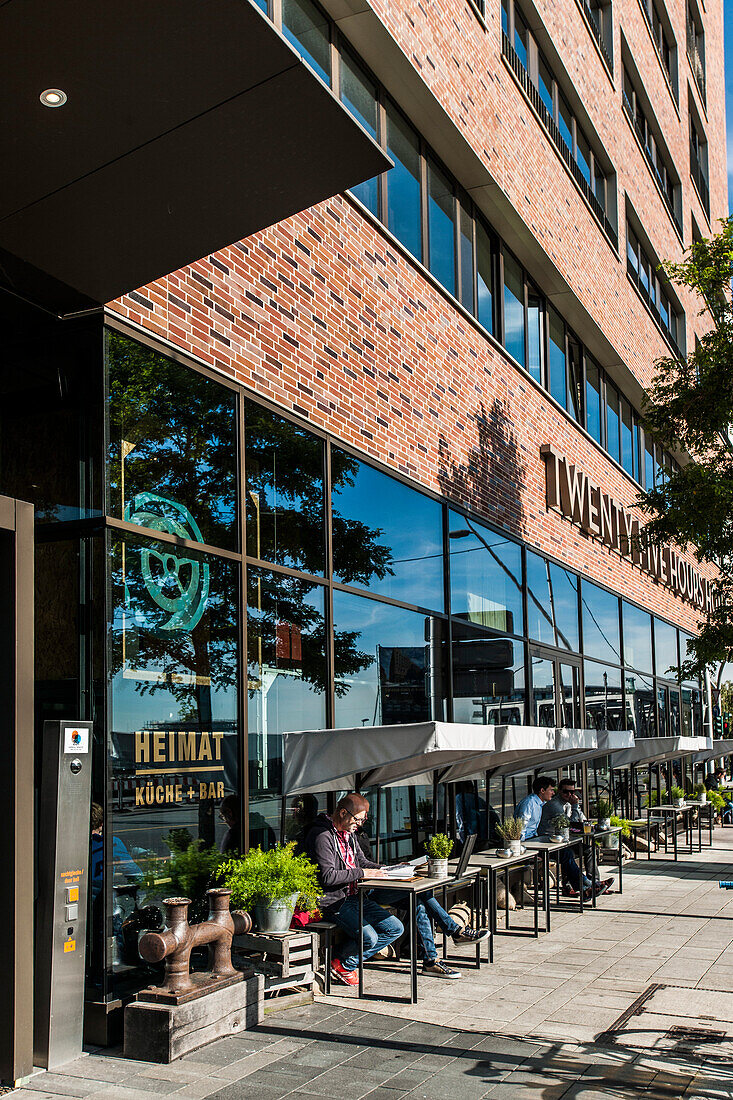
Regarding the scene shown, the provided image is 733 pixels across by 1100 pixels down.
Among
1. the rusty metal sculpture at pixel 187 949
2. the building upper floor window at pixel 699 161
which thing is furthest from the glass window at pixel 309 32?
the building upper floor window at pixel 699 161

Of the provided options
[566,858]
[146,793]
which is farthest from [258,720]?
[566,858]

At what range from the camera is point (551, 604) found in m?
18.2

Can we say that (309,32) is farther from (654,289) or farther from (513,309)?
(654,289)

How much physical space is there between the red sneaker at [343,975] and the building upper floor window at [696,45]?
34155 mm

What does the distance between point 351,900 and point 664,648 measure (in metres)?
20.1

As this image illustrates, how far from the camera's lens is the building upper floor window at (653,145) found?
2547 centimetres

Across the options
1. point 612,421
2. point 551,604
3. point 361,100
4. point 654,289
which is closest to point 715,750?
point 612,421

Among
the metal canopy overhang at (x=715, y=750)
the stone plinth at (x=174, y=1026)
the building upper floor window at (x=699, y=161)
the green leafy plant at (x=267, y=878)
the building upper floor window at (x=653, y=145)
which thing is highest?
the building upper floor window at (x=699, y=161)

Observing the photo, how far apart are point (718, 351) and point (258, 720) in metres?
12.1

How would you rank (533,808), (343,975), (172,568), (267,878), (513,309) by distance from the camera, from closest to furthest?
1. (267,878)
2. (172,568)
3. (343,975)
4. (533,808)
5. (513,309)

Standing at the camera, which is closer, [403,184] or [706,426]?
[403,184]

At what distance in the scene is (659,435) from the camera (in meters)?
19.5

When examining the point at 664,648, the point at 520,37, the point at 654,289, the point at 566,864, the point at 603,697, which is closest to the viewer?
the point at 566,864

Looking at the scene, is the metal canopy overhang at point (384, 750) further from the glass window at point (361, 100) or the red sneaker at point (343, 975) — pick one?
the glass window at point (361, 100)
